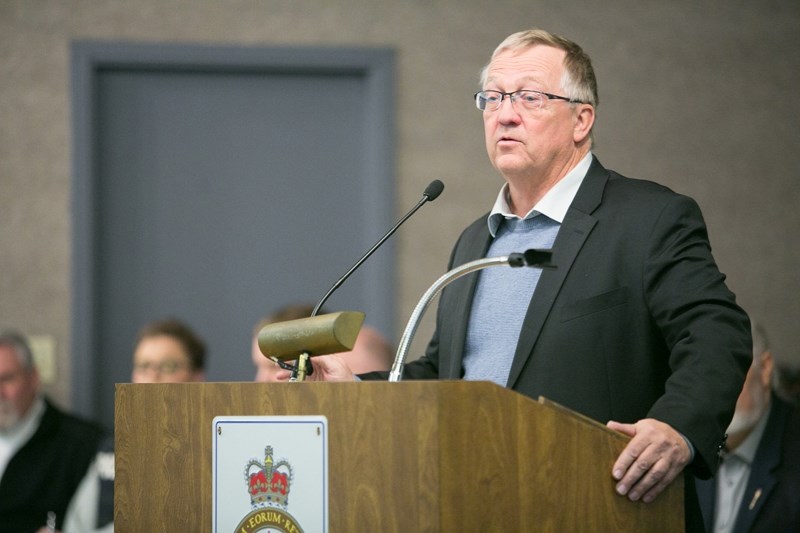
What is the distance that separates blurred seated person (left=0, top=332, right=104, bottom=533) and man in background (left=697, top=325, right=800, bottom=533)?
8.45ft

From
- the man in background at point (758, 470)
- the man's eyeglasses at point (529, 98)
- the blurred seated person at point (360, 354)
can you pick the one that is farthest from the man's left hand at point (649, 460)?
the blurred seated person at point (360, 354)

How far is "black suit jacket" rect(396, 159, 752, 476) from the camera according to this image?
6.78ft

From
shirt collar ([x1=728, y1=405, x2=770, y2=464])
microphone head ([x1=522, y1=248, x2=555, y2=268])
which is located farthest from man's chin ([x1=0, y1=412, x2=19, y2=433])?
microphone head ([x1=522, y1=248, x2=555, y2=268])

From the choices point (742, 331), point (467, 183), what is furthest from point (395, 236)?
point (742, 331)

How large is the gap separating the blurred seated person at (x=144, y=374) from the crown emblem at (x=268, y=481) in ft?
8.98

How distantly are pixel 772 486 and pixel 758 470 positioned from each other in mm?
74

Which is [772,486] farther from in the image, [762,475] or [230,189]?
[230,189]

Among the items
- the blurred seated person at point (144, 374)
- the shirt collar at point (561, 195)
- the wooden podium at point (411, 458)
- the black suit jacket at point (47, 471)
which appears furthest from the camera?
the black suit jacket at point (47, 471)

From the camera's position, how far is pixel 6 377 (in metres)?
4.87

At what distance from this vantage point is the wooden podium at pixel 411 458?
66.4 inches

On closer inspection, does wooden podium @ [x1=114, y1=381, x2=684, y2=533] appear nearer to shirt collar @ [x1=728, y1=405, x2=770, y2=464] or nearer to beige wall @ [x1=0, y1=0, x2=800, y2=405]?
shirt collar @ [x1=728, y1=405, x2=770, y2=464]

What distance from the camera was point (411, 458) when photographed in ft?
5.55

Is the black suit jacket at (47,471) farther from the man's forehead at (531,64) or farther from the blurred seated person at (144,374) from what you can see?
the man's forehead at (531,64)

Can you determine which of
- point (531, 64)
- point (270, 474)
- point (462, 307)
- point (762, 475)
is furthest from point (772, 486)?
point (270, 474)
